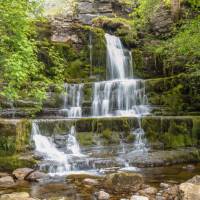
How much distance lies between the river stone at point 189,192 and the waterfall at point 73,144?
17.5ft

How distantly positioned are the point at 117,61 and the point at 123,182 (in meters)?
12.8

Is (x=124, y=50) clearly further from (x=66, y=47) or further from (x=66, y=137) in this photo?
(x=66, y=137)

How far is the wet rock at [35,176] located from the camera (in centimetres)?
924

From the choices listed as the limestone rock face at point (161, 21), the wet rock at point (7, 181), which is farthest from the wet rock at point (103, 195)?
the limestone rock face at point (161, 21)

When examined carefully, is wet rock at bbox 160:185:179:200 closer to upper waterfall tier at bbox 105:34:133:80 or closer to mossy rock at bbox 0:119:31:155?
mossy rock at bbox 0:119:31:155

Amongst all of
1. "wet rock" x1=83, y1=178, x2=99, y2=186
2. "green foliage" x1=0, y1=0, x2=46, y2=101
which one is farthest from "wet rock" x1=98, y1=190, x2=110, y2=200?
"green foliage" x1=0, y1=0, x2=46, y2=101

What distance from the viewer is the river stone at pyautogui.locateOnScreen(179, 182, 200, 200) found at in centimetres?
663

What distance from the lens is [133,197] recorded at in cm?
709

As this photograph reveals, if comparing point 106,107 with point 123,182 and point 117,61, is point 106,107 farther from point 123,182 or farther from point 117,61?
point 123,182

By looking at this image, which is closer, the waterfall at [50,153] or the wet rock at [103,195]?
the wet rock at [103,195]

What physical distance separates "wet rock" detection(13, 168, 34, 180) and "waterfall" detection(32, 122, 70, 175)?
0.77m

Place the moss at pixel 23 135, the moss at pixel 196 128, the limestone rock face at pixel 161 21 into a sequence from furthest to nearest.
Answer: the limestone rock face at pixel 161 21 < the moss at pixel 196 128 < the moss at pixel 23 135

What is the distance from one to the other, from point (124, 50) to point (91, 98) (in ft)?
19.9

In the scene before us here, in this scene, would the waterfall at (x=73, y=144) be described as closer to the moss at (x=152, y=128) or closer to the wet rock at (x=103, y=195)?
the moss at (x=152, y=128)
